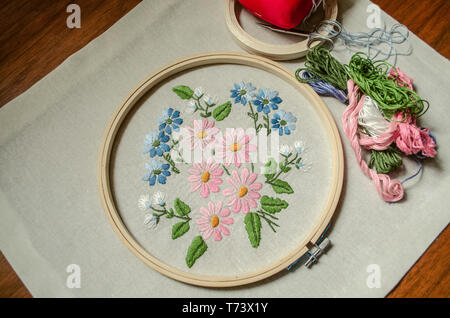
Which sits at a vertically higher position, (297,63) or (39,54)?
(39,54)

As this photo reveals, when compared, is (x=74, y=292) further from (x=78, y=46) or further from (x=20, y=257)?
(x=78, y=46)

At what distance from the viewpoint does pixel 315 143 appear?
1157mm

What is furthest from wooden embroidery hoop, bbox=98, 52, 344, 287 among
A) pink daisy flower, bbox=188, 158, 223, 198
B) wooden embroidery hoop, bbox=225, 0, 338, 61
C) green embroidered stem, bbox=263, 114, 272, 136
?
pink daisy flower, bbox=188, 158, 223, 198

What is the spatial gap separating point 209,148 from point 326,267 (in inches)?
19.5

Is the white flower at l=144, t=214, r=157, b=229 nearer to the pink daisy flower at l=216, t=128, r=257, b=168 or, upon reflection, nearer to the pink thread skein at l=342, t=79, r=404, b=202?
the pink daisy flower at l=216, t=128, r=257, b=168

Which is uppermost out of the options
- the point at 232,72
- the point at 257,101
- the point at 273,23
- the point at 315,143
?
the point at 273,23

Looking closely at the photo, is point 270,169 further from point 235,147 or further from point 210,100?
point 210,100

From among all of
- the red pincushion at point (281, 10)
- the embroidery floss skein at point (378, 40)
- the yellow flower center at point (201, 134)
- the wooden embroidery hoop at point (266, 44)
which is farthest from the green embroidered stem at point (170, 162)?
the embroidery floss skein at point (378, 40)

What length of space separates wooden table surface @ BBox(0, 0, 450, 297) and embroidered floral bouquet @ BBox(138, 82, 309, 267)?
40cm

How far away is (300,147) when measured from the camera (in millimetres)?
1155

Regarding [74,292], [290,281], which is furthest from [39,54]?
[290,281]

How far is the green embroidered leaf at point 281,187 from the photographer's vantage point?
112cm

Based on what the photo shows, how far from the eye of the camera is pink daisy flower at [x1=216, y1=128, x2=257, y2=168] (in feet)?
→ 3.79

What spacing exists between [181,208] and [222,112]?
33 cm
